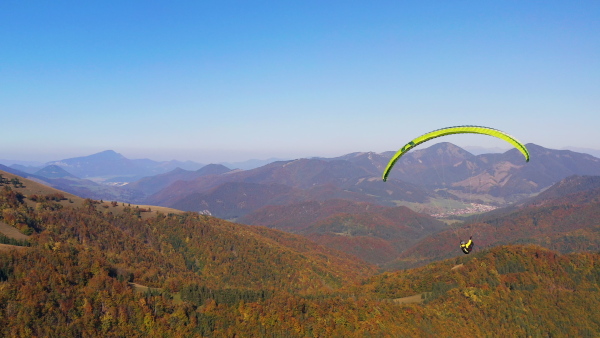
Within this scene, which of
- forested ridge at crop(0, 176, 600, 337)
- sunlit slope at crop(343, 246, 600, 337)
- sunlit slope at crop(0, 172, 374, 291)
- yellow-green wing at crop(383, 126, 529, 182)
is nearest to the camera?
yellow-green wing at crop(383, 126, 529, 182)

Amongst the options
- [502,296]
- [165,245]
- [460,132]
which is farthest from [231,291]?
[460,132]

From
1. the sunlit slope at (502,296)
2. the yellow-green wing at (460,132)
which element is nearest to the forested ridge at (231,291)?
the sunlit slope at (502,296)

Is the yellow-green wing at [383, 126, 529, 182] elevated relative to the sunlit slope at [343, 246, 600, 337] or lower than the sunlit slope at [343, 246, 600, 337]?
elevated

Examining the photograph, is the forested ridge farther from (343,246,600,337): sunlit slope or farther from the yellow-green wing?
the yellow-green wing

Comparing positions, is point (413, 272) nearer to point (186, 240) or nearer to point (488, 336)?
point (488, 336)

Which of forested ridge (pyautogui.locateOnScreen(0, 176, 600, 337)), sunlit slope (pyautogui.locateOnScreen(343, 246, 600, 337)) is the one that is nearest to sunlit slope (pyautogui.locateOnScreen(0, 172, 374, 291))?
forested ridge (pyautogui.locateOnScreen(0, 176, 600, 337))

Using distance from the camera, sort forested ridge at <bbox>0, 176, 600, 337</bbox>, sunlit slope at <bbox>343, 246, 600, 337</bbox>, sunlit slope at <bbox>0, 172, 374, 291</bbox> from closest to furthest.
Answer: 1. forested ridge at <bbox>0, 176, 600, 337</bbox>
2. sunlit slope at <bbox>343, 246, 600, 337</bbox>
3. sunlit slope at <bbox>0, 172, 374, 291</bbox>

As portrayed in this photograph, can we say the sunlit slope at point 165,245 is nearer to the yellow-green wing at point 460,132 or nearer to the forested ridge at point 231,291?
the forested ridge at point 231,291

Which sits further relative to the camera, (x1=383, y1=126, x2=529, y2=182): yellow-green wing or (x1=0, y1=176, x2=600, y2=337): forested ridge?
(x1=0, y1=176, x2=600, y2=337): forested ridge
